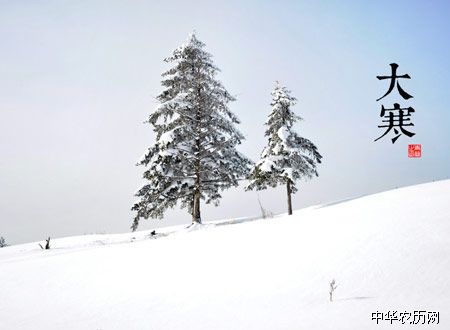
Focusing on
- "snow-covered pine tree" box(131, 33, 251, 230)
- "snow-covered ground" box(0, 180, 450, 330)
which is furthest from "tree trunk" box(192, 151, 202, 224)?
"snow-covered ground" box(0, 180, 450, 330)

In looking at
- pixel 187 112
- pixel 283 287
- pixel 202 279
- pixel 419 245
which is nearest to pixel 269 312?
pixel 283 287

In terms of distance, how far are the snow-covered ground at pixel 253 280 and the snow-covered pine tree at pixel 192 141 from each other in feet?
33.0

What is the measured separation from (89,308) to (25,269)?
3.56 metres

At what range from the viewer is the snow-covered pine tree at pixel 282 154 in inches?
885

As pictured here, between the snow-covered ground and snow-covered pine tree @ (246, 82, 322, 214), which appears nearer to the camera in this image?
the snow-covered ground

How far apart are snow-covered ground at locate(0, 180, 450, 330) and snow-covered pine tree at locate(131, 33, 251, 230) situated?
33.0 ft

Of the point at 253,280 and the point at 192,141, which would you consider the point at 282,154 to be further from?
the point at 253,280

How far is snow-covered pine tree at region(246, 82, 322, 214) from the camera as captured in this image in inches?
885

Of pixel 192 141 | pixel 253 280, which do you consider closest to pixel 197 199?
pixel 192 141

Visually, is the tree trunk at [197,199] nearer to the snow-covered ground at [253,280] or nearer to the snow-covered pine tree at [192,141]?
the snow-covered pine tree at [192,141]

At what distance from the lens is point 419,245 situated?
7.19 metres

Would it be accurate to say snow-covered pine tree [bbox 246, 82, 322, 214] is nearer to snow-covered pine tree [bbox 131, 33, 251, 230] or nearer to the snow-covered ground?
snow-covered pine tree [bbox 131, 33, 251, 230]

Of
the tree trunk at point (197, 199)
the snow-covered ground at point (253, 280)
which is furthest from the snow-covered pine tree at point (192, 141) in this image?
the snow-covered ground at point (253, 280)

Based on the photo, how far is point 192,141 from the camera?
19.6m
